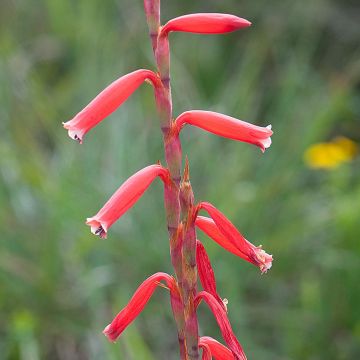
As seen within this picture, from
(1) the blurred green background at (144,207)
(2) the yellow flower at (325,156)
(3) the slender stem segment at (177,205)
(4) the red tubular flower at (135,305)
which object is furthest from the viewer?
(2) the yellow flower at (325,156)

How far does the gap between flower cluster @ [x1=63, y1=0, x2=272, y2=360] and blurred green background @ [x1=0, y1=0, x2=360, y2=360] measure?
168cm

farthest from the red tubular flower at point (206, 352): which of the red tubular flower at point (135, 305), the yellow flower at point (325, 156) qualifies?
the yellow flower at point (325, 156)

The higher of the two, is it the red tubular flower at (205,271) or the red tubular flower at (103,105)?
the red tubular flower at (103,105)

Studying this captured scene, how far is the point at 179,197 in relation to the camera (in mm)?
1390

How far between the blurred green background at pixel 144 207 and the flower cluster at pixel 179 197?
66.0 inches

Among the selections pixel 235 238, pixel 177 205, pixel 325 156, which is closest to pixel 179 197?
pixel 177 205

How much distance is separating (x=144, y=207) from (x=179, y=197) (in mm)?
3165

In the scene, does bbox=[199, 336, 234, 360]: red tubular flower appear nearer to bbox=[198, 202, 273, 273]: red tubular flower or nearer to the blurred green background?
bbox=[198, 202, 273, 273]: red tubular flower

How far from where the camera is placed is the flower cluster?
138 cm

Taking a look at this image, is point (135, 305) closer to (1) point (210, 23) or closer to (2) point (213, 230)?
(2) point (213, 230)

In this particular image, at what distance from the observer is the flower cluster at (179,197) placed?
1.38 m

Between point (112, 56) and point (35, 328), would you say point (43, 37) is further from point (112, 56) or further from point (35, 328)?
point (35, 328)

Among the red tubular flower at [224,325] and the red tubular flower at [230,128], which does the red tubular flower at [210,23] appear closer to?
the red tubular flower at [230,128]

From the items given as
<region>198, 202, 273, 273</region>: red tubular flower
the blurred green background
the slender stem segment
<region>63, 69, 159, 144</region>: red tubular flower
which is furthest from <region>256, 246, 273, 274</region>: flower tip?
the blurred green background
